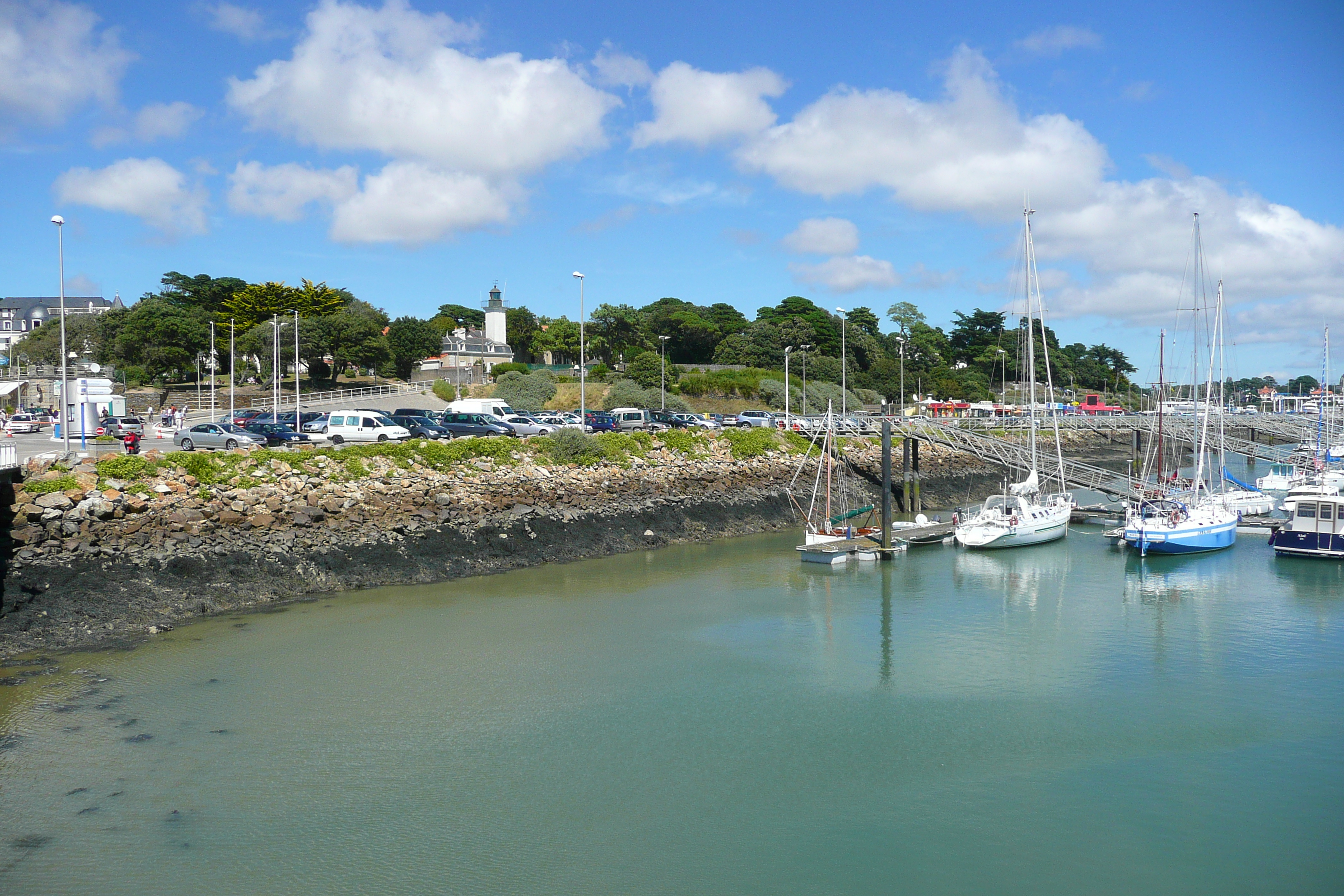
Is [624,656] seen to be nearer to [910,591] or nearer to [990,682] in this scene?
[990,682]

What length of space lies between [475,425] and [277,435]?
417 inches

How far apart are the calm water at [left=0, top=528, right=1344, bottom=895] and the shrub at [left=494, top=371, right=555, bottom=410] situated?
5376 centimetres

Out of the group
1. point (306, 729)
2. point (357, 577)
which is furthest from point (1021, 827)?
point (357, 577)

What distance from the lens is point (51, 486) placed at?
25.3 metres

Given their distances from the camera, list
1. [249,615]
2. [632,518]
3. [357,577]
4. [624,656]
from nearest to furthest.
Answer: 1. [624,656]
2. [249,615]
3. [357,577]
4. [632,518]

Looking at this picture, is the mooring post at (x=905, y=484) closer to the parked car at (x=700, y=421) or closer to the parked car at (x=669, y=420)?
the parked car at (x=700, y=421)

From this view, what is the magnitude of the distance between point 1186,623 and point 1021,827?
14.5m

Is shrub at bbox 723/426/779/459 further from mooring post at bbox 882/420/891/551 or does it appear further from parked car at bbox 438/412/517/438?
parked car at bbox 438/412/517/438

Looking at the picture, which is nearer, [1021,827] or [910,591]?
[1021,827]

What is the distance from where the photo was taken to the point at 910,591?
96.7ft

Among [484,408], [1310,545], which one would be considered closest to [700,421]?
[484,408]

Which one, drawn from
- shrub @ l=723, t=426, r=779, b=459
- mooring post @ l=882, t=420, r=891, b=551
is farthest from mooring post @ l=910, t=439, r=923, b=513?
shrub @ l=723, t=426, r=779, b=459

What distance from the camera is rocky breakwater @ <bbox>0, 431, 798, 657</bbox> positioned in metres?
23.0

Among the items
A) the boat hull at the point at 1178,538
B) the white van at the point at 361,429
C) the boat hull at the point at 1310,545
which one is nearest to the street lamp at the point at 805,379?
the white van at the point at 361,429
